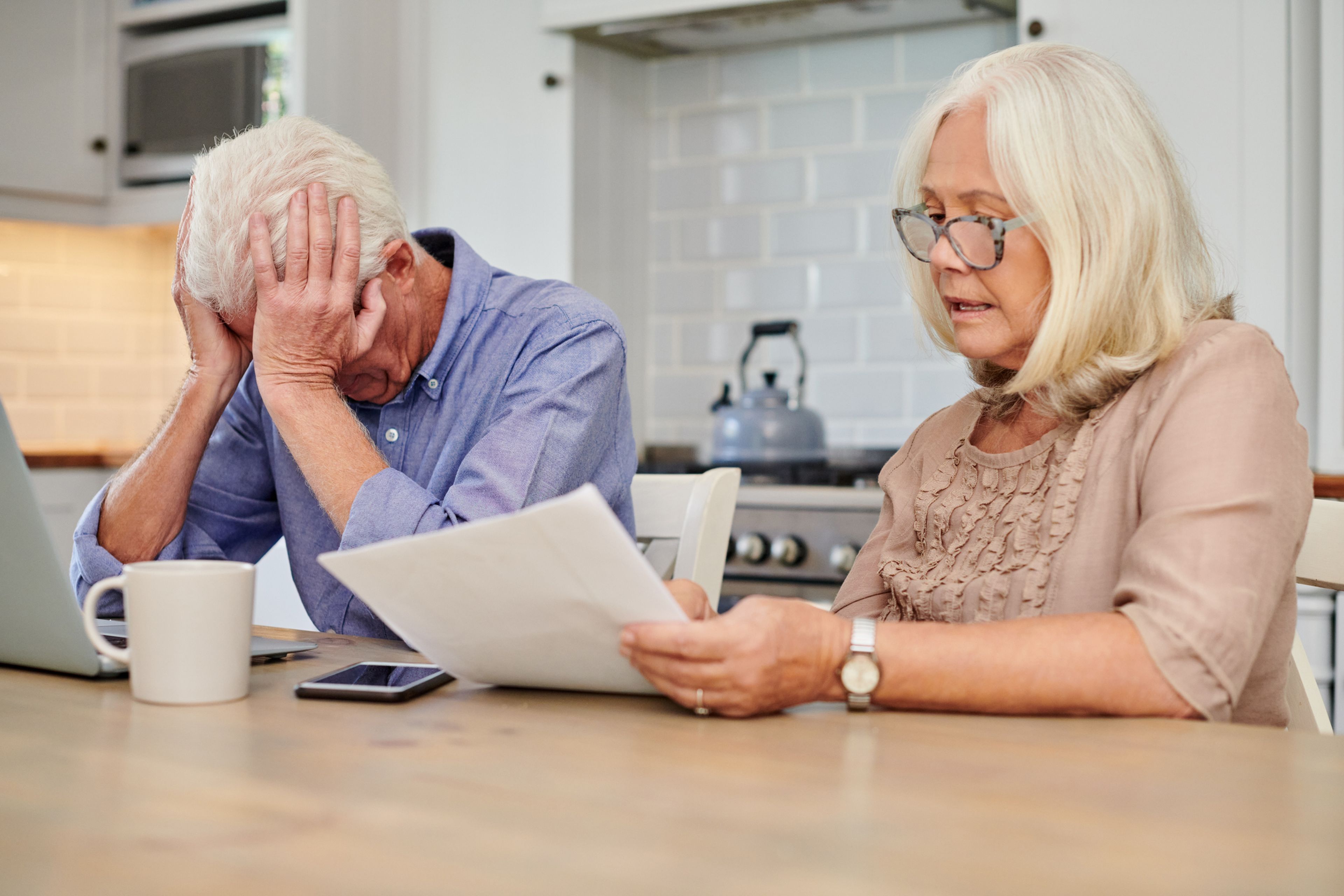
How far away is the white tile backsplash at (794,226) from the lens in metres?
3.01

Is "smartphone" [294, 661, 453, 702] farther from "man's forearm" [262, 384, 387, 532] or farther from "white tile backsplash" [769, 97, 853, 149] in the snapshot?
"white tile backsplash" [769, 97, 853, 149]

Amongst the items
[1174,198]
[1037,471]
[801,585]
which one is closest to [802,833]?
[1037,471]

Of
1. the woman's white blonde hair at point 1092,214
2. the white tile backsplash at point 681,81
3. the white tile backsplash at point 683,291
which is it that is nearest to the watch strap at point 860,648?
the woman's white blonde hair at point 1092,214

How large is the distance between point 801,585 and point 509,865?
1.96 m

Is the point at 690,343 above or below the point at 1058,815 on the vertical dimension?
above

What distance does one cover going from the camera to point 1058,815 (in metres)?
0.63

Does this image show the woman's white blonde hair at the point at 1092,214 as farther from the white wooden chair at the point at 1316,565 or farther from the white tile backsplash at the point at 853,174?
the white tile backsplash at the point at 853,174

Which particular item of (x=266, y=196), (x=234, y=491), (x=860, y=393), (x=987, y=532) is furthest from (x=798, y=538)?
(x=266, y=196)

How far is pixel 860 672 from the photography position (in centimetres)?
87

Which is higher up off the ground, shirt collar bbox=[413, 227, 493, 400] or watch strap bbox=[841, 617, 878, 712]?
shirt collar bbox=[413, 227, 493, 400]

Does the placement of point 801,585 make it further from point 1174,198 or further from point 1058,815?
point 1058,815

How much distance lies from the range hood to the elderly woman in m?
1.53

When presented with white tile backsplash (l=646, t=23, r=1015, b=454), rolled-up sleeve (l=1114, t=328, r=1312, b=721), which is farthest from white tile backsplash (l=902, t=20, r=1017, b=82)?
rolled-up sleeve (l=1114, t=328, r=1312, b=721)

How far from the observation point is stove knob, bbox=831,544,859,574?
2406 millimetres
